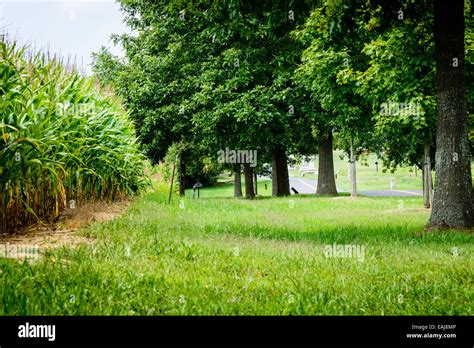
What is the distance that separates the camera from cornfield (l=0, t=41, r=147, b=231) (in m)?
6.64

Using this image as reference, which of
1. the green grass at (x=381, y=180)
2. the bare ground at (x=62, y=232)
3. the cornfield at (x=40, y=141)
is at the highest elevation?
the cornfield at (x=40, y=141)

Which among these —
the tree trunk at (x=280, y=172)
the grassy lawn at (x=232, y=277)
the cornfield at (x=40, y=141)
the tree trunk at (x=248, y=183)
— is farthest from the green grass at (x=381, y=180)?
the grassy lawn at (x=232, y=277)

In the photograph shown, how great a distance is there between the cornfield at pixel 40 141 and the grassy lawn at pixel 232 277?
2.96ft

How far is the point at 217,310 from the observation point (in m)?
4.24

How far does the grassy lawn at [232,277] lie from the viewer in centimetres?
427

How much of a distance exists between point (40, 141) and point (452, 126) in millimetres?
7674

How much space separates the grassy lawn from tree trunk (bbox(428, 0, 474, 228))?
1.26 metres

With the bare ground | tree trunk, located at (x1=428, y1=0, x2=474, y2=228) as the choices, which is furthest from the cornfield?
tree trunk, located at (x1=428, y1=0, x2=474, y2=228)

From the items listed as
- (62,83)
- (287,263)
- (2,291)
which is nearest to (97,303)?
(2,291)

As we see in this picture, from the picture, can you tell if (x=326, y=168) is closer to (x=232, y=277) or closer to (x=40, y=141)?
(x=40, y=141)

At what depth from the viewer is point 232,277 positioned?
543 centimetres

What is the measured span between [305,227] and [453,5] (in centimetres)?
540

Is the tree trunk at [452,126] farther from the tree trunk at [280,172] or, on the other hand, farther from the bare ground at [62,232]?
the tree trunk at [280,172]

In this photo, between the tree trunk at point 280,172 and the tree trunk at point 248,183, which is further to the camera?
the tree trunk at point 280,172
